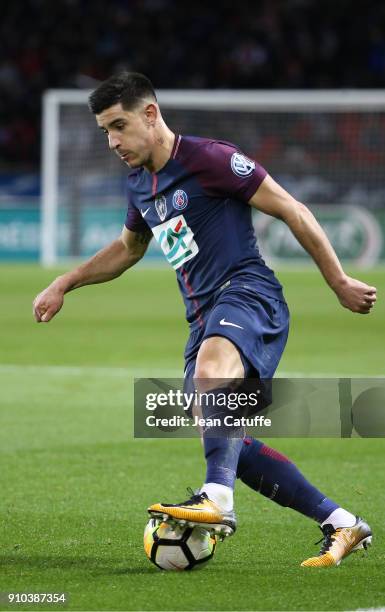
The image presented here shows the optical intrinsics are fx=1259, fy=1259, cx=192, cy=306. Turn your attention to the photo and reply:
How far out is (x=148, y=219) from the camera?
544 cm

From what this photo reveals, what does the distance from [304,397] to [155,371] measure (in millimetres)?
5664

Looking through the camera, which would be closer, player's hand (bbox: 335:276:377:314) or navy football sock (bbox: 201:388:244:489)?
navy football sock (bbox: 201:388:244:489)

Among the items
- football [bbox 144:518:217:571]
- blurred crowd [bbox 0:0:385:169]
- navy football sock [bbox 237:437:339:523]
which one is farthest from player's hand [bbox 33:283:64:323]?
blurred crowd [bbox 0:0:385:169]

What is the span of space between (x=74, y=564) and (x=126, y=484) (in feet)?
6.56

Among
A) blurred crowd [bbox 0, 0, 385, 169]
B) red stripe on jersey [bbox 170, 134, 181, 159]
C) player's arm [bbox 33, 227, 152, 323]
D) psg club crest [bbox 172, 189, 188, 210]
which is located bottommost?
player's arm [bbox 33, 227, 152, 323]

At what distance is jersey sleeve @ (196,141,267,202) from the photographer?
17.0 ft

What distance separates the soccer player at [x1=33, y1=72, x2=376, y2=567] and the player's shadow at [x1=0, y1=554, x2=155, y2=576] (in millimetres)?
636

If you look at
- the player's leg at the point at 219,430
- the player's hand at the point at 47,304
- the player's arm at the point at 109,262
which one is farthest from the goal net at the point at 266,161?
the player's leg at the point at 219,430

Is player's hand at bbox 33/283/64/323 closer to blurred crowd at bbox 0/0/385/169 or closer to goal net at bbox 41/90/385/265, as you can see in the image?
goal net at bbox 41/90/385/265

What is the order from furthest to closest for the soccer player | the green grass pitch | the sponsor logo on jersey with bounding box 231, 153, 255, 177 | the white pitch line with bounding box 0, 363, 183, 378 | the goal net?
the goal net < the white pitch line with bounding box 0, 363, 183, 378 < the sponsor logo on jersey with bounding box 231, 153, 255, 177 < the soccer player < the green grass pitch

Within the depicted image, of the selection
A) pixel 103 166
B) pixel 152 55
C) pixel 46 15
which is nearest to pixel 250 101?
pixel 103 166

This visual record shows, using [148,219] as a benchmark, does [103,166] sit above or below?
above

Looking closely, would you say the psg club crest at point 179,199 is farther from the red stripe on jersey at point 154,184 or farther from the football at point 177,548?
the football at point 177,548

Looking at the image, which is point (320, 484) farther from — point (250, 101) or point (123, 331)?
point (250, 101)
